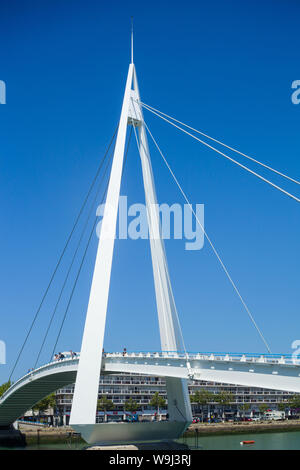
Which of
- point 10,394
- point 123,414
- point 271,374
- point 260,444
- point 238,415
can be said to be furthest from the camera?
point 238,415

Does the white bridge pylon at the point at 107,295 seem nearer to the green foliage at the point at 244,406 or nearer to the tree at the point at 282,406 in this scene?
the green foliage at the point at 244,406

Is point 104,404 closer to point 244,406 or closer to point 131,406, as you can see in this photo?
point 131,406

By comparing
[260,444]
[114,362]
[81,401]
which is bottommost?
[260,444]

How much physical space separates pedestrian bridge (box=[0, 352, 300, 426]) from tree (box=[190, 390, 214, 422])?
33.4 meters

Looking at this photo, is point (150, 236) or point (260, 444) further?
point (260, 444)

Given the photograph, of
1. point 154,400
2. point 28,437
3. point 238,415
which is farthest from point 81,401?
point 238,415

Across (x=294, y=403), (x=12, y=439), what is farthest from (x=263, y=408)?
(x=12, y=439)

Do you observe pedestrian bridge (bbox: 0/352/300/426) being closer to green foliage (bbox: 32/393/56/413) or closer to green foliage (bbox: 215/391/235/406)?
green foliage (bbox: 32/393/56/413)

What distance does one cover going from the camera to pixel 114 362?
114 ft

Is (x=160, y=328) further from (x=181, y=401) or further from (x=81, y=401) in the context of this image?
(x=81, y=401)

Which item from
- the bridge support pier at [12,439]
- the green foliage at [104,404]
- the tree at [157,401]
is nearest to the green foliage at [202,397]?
the tree at [157,401]

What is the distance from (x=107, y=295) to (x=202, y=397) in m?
51.9

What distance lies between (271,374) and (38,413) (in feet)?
202

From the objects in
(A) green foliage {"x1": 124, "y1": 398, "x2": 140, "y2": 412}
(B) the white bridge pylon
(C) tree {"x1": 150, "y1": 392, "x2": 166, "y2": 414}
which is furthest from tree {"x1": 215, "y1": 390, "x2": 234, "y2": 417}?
(B) the white bridge pylon
